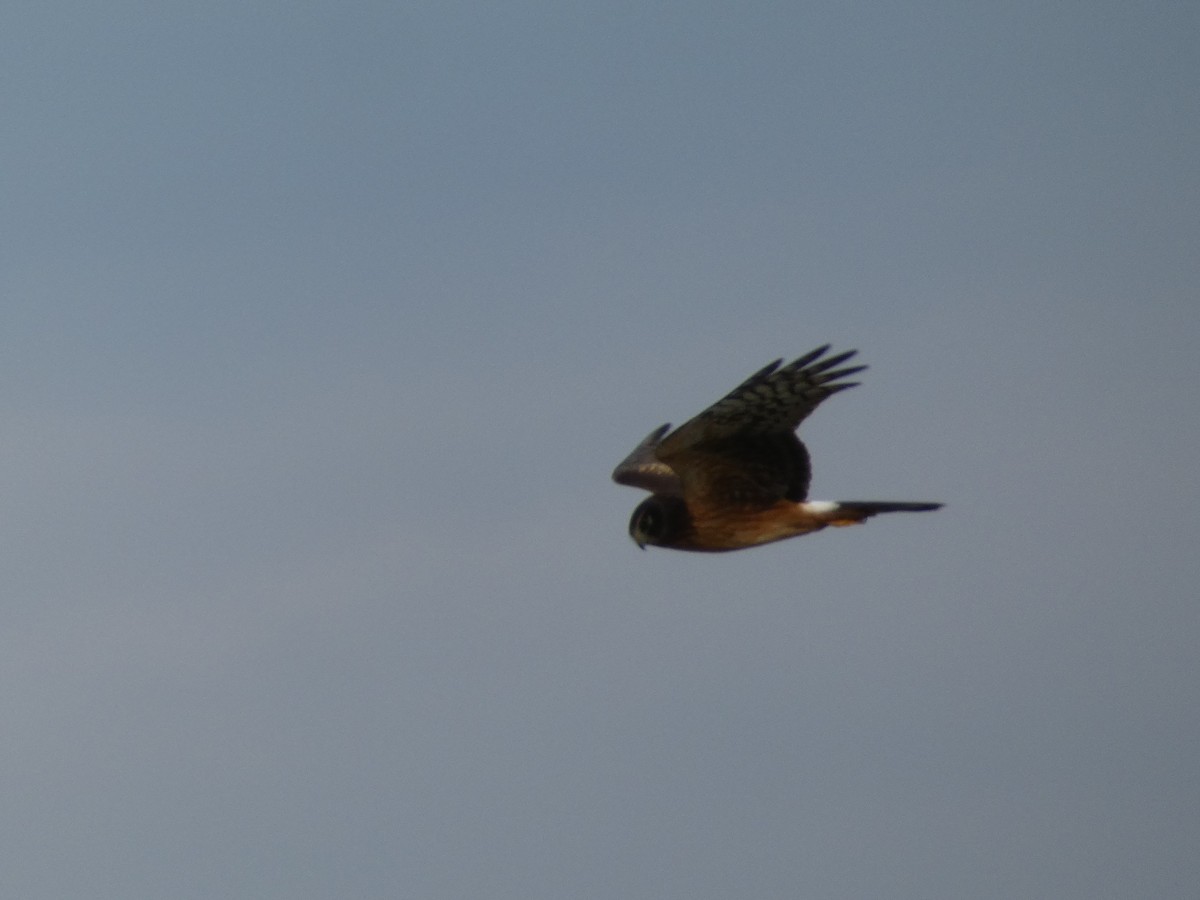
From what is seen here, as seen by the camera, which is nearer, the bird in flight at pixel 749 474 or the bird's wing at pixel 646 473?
the bird in flight at pixel 749 474

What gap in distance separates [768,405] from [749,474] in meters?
0.47

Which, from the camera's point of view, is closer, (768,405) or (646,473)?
(768,405)

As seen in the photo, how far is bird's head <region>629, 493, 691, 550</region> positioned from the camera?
979 centimetres

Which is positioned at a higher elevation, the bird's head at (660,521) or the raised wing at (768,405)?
the raised wing at (768,405)

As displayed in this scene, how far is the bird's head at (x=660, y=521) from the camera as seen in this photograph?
9789 mm

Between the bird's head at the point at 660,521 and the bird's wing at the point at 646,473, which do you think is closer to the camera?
the bird's head at the point at 660,521

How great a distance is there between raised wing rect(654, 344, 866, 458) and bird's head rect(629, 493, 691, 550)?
1.14ft

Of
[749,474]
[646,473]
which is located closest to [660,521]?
[749,474]

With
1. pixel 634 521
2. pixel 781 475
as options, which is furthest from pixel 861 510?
pixel 634 521

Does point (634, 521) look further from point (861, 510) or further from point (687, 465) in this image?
point (861, 510)

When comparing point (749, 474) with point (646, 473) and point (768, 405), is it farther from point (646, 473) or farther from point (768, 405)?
point (646, 473)

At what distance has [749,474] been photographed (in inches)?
380

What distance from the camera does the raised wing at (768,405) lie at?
9.32 meters

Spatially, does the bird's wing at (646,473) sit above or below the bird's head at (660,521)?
above
